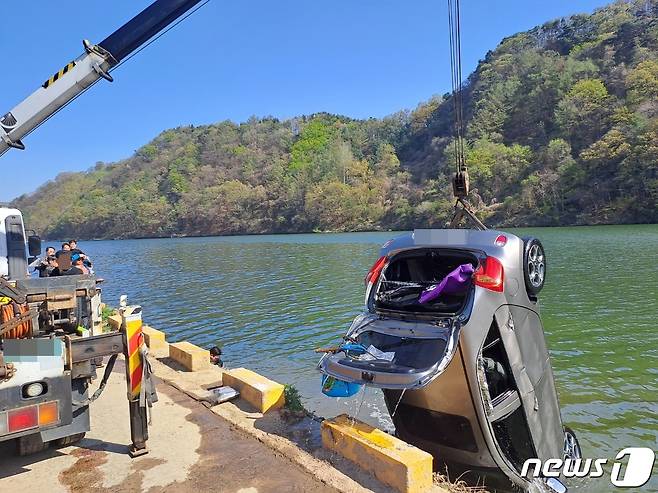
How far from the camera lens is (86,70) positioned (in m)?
8.27

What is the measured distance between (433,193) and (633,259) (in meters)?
63.1

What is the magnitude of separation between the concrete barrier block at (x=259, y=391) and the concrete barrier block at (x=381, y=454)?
120 centimetres

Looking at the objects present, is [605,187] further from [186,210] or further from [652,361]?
[186,210]

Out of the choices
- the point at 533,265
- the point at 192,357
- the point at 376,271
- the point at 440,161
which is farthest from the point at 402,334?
the point at 440,161

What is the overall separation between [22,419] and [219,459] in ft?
5.90

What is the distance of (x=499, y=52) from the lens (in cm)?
13325

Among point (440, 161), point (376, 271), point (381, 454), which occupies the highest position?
point (440, 161)

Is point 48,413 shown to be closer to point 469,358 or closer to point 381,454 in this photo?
point 381,454

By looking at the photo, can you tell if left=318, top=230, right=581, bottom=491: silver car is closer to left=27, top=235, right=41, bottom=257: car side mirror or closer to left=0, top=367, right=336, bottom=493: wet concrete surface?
left=0, top=367, right=336, bottom=493: wet concrete surface

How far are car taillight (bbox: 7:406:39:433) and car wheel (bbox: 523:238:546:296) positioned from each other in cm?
468

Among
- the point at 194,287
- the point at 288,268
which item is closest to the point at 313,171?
the point at 288,268

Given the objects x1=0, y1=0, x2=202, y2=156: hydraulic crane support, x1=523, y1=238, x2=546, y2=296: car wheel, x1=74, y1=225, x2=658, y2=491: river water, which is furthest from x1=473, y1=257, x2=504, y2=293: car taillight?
x1=0, y1=0, x2=202, y2=156: hydraulic crane support

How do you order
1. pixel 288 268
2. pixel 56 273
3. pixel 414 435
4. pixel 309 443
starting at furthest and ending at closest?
pixel 288 268 < pixel 56 273 < pixel 414 435 < pixel 309 443

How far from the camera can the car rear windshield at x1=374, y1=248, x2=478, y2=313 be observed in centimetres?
484
